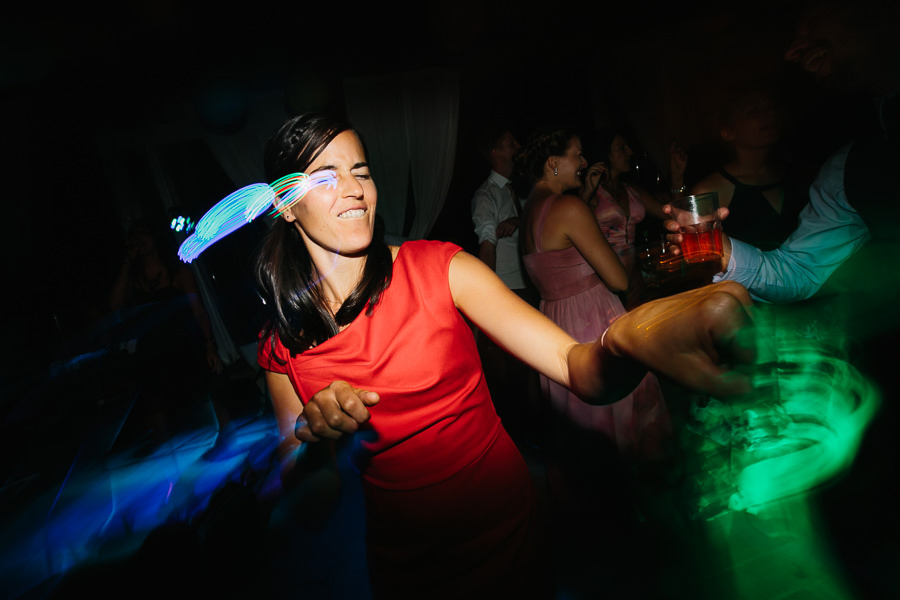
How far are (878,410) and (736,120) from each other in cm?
202

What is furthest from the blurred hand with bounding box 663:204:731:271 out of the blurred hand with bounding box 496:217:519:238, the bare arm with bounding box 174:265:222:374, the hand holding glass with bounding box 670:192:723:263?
the bare arm with bounding box 174:265:222:374

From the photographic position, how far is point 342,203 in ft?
4.90

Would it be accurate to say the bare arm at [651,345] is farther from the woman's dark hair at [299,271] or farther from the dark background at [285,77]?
the dark background at [285,77]

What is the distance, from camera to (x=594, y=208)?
12.6 ft

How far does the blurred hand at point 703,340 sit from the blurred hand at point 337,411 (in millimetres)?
648

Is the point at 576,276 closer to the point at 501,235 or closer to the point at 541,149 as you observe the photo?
the point at 541,149

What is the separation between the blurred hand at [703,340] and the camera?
743 mm

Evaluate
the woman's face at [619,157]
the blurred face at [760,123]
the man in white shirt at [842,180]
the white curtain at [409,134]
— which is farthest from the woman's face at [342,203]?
the white curtain at [409,134]

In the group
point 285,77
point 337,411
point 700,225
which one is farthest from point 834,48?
point 285,77

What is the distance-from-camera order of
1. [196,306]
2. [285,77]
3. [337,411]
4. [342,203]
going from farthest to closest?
[285,77] < [196,306] < [342,203] < [337,411]

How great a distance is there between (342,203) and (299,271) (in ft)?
1.30

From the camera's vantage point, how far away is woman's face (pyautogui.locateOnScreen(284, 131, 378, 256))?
150cm

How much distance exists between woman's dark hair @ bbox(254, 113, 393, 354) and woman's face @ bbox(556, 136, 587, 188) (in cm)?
174

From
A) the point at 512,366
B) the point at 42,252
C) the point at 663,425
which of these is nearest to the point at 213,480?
the point at 663,425
